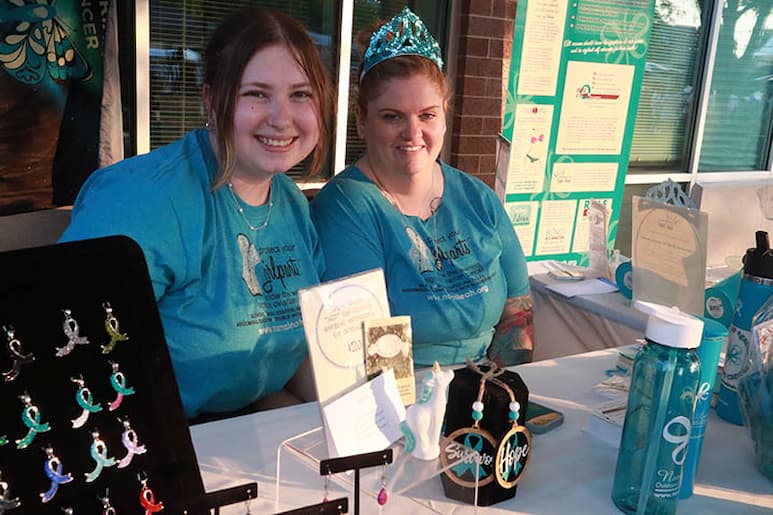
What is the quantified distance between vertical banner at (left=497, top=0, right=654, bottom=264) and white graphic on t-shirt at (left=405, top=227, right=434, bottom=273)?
1685 mm

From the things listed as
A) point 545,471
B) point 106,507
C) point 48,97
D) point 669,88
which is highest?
point 669,88

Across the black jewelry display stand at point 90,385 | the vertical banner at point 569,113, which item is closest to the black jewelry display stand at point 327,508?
the black jewelry display stand at point 90,385

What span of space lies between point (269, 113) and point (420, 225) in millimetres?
527

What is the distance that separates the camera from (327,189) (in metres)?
1.70

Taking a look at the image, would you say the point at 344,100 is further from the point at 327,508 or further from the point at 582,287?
the point at 327,508

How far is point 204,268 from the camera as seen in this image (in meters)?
1.30

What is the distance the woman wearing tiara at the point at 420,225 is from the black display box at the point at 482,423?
0.65 metres

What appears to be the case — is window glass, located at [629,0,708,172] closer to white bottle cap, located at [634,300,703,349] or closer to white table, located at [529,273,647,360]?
white table, located at [529,273,647,360]

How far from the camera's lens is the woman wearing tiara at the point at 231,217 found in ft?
4.08

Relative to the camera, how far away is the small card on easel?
942 millimetres

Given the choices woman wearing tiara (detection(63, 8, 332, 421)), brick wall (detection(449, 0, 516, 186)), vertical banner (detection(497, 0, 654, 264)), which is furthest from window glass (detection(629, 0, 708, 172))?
woman wearing tiara (detection(63, 8, 332, 421))

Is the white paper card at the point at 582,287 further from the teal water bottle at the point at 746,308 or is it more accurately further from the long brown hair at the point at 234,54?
the long brown hair at the point at 234,54

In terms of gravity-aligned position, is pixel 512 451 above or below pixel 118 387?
below

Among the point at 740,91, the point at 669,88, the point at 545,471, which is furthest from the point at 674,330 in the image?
the point at 740,91
